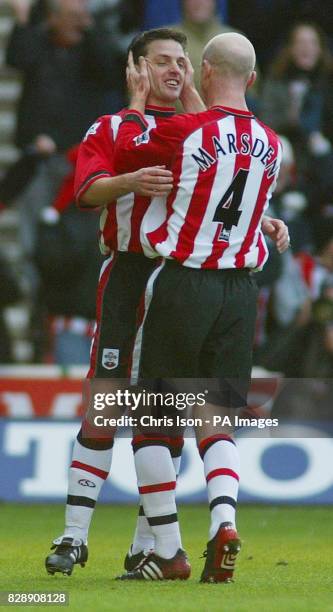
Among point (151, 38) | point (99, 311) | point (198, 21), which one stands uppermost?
point (198, 21)

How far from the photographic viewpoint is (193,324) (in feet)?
18.8

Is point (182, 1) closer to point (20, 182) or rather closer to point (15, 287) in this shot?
point (20, 182)

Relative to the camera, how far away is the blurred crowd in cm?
1076

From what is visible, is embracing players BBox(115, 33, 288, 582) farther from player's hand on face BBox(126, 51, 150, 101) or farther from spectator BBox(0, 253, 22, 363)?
spectator BBox(0, 253, 22, 363)

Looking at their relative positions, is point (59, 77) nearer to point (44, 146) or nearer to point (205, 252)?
point (44, 146)

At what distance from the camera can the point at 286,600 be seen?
203 inches

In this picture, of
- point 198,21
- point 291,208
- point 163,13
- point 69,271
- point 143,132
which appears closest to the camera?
point 143,132

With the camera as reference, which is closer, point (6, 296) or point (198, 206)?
point (198, 206)

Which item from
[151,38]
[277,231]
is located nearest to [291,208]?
[277,231]

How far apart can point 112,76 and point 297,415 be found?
3.62 meters

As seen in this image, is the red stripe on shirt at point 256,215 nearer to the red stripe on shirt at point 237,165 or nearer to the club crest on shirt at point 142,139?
the red stripe on shirt at point 237,165

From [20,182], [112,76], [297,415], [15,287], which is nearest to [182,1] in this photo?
[112,76]

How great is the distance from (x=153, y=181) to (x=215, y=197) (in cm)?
26

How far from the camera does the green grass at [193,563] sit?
5086 millimetres
